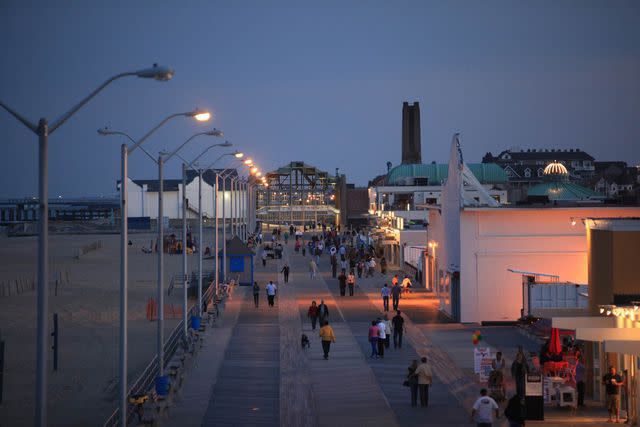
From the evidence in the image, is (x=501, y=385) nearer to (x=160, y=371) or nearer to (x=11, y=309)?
(x=160, y=371)

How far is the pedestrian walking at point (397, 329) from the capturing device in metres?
25.6

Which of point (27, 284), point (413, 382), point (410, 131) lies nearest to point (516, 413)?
point (413, 382)

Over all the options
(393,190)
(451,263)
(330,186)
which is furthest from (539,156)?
(451,263)

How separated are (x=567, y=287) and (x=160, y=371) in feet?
39.9

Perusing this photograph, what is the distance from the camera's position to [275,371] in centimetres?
2239

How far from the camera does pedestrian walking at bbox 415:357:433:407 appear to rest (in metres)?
18.0

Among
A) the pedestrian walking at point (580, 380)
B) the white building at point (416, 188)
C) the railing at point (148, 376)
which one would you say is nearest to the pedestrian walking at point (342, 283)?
the railing at point (148, 376)

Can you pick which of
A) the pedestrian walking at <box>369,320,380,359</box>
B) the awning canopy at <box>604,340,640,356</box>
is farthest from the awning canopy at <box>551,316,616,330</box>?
the pedestrian walking at <box>369,320,380,359</box>

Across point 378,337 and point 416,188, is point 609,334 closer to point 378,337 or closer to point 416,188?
point 378,337

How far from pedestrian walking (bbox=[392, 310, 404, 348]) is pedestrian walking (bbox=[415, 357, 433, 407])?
23.7 feet

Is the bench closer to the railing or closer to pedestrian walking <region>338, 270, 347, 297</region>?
the railing

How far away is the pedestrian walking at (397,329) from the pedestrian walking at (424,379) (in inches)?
285

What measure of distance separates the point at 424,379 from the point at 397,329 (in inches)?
300

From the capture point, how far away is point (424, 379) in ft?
59.4
